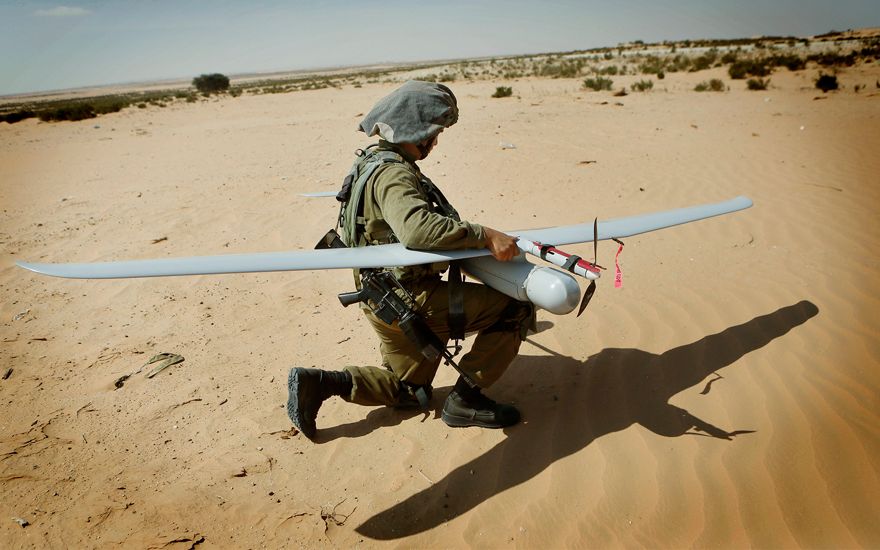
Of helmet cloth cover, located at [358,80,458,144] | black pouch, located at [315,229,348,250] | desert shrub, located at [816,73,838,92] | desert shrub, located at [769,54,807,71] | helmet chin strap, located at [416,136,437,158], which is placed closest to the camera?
helmet cloth cover, located at [358,80,458,144]

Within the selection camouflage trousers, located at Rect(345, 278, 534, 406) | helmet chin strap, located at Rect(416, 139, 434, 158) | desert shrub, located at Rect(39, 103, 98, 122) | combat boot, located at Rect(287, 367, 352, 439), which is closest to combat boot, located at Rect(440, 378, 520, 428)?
camouflage trousers, located at Rect(345, 278, 534, 406)

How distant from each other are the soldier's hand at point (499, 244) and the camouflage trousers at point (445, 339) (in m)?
0.33

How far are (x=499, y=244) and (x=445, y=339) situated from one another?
0.71 m

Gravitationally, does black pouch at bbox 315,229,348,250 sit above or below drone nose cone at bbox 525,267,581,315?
above

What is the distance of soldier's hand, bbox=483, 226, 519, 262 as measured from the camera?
239 cm

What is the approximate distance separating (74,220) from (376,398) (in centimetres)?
674

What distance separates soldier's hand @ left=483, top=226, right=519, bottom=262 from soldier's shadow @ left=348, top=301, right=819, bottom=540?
1.22m

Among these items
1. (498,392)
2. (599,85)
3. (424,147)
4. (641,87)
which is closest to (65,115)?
(599,85)

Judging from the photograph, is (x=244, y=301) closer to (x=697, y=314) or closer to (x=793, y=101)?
(x=697, y=314)

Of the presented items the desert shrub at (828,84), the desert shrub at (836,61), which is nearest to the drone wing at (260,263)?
the desert shrub at (828,84)

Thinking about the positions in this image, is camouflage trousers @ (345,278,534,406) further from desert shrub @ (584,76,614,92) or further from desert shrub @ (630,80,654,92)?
desert shrub @ (584,76,614,92)

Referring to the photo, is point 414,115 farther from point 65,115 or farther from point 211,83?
point 211,83

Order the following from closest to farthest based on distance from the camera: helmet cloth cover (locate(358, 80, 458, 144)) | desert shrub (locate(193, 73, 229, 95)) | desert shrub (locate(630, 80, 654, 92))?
helmet cloth cover (locate(358, 80, 458, 144)) → desert shrub (locate(630, 80, 654, 92)) → desert shrub (locate(193, 73, 229, 95))

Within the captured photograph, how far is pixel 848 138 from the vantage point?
8711 mm
